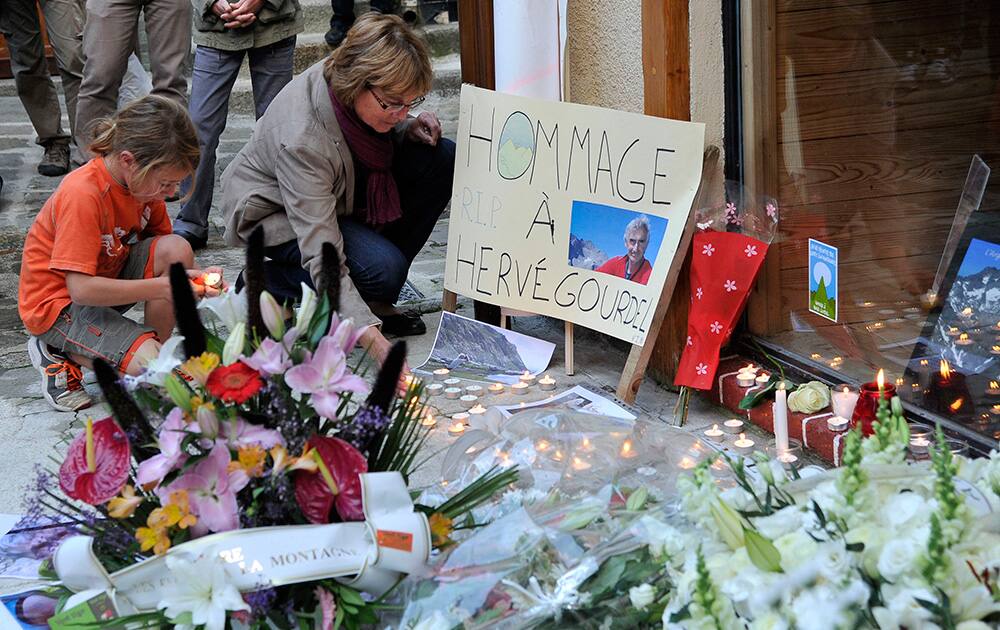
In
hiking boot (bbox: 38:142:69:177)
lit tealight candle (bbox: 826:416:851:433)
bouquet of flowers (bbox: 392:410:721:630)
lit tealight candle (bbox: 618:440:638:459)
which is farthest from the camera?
hiking boot (bbox: 38:142:69:177)

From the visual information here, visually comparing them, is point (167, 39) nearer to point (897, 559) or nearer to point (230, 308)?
point (230, 308)

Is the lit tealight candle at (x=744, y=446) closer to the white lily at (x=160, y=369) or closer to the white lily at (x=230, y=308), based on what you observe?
→ the white lily at (x=230, y=308)

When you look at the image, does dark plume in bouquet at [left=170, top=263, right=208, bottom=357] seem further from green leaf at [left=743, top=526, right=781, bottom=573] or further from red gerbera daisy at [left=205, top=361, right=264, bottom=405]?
green leaf at [left=743, top=526, right=781, bottom=573]

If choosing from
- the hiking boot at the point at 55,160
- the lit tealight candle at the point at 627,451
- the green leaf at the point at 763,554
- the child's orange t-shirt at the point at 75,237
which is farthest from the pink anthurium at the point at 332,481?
the hiking boot at the point at 55,160

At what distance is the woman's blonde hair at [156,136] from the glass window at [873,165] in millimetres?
1507

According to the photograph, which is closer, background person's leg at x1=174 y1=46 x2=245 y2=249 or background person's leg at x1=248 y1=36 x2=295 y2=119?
background person's leg at x1=174 y1=46 x2=245 y2=249

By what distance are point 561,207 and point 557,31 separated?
0.56 m

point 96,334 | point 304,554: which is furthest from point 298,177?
point 304,554

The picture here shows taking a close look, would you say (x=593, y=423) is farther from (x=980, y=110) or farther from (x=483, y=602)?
(x=980, y=110)

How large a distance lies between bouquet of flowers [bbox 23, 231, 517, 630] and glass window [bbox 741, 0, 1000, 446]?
1.70 metres

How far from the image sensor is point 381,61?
11.0ft

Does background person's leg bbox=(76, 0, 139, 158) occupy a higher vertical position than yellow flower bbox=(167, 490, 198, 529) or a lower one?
higher

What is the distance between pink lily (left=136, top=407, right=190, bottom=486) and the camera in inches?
63.5

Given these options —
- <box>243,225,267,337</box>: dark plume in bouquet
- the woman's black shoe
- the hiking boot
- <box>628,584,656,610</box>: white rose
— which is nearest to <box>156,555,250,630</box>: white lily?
<box>243,225,267,337</box>: dark plume in bouquet
